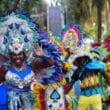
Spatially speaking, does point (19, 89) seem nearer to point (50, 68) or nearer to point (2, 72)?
point (2, 72)

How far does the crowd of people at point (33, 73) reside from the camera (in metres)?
8.77

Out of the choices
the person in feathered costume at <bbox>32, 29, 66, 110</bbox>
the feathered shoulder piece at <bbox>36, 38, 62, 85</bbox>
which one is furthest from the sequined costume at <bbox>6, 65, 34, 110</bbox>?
the feathered shoulder piece at <bbox>36, 38, 62, 85</bbox>

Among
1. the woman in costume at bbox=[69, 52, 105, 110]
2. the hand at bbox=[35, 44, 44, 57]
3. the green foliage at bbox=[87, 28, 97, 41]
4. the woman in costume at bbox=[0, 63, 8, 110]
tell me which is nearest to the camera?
the woman in costume at bbox=[0, 63, 8, 110]

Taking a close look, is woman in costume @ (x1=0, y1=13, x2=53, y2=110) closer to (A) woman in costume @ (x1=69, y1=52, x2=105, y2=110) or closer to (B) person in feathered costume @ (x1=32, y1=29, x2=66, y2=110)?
(B) person in feathered costume @ (x1=32, y1=29, x2=66, y2=110)

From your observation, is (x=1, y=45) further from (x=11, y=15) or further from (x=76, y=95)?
(x=76, y=95)

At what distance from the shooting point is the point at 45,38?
29.7 feet

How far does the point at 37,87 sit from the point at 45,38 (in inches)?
28.9

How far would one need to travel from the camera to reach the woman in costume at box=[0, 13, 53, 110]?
8.77m

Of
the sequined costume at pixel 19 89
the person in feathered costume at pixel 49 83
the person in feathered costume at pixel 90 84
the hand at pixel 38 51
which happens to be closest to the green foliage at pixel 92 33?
the person in feathered costume at pixel 90 84

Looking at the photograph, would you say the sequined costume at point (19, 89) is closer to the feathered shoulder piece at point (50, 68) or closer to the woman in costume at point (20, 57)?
the woman in costume at point (20, 57)

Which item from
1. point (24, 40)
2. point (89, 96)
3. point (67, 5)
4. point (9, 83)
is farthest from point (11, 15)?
point (67, 5)

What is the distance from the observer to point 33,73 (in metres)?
8.90

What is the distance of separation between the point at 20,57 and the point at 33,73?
0.31 metres

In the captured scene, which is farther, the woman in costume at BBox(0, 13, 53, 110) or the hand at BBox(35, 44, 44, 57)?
the hand at BBox(35, 44, 44, 57)
